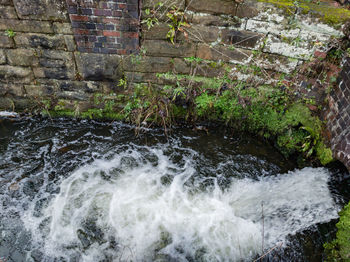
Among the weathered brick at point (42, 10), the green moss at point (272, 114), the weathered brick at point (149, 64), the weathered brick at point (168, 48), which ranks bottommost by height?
the green moss at point (272, 114)

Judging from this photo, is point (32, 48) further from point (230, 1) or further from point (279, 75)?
point (279, 75)

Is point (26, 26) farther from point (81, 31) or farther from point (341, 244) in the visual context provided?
point (341, 244)

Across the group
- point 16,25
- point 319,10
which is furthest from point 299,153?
point 16,25

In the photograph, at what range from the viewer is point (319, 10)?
2594mm

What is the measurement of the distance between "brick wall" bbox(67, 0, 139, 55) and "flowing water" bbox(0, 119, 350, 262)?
1.28 metres

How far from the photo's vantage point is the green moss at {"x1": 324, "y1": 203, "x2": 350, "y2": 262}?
6.83 ft

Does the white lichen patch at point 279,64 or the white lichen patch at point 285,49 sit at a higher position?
the white lichen patch at point 285,49

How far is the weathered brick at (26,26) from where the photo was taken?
8.83ft

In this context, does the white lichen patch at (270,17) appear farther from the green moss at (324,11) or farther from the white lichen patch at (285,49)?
the white lichen patch at (285,49)

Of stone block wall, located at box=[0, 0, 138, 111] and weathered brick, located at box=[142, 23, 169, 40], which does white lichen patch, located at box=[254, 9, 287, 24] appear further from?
stone block wall, located at box=[0, 0, 138, 111]

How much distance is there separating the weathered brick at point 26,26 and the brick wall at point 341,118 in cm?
372

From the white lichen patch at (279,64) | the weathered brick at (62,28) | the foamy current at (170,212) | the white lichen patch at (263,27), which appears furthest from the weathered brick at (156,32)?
the foamy current at (170,212)

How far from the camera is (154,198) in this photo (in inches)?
104

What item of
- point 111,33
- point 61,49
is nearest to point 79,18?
point 111,33
